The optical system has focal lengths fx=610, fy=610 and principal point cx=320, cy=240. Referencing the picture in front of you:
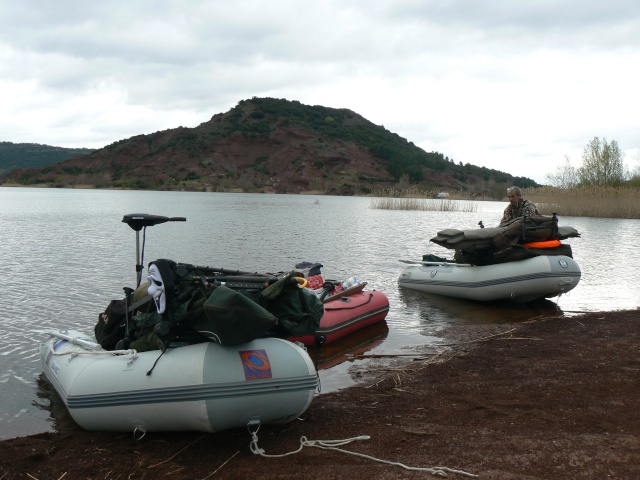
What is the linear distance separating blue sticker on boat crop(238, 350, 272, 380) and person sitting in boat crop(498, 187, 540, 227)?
7.06m

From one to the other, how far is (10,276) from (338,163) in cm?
8305

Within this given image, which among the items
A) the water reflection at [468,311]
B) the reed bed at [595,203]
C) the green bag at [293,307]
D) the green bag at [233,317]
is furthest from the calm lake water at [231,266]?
the reed bed at [595,203]

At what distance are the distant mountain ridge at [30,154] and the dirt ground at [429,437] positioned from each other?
147 meters

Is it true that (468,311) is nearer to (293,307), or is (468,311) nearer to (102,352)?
(293,307)

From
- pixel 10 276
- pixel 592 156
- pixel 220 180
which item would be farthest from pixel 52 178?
pixel 10 276

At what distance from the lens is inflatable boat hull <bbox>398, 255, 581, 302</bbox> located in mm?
10031

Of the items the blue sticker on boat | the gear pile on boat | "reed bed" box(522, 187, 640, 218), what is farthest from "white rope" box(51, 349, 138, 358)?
"reed bed" box(522, 187, 640, 218)

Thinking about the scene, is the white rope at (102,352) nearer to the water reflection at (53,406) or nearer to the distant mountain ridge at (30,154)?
the water reflection at (53,406)

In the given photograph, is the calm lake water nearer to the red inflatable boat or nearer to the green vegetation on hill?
the red inflatable boat

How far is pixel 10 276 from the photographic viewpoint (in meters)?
12.8

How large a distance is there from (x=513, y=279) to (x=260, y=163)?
8858cm

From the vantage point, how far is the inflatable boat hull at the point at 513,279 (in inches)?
395

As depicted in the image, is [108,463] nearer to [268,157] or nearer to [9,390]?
[9,390]

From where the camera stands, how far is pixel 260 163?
9694 cm
